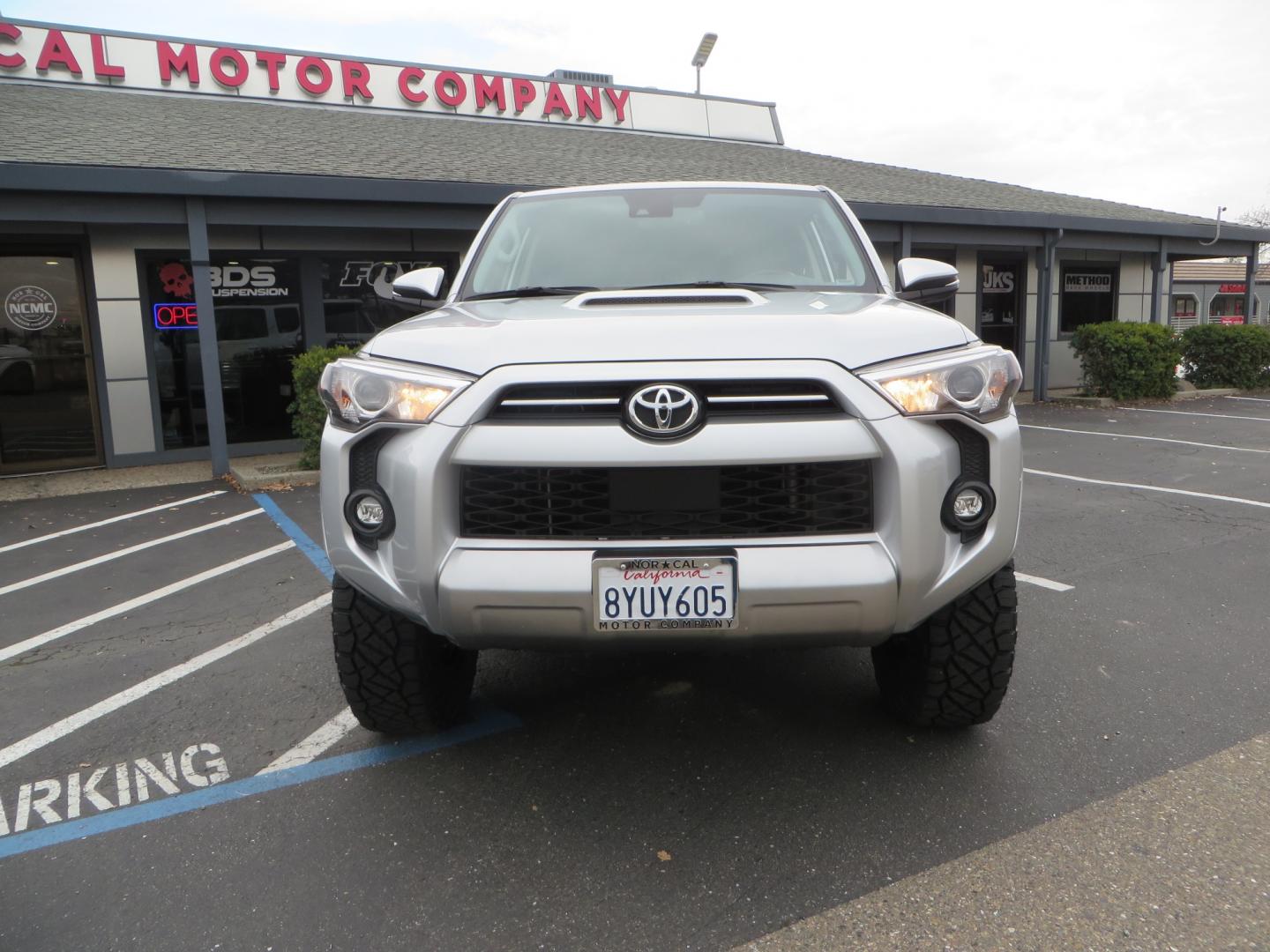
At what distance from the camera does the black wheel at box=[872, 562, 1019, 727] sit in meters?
2.59

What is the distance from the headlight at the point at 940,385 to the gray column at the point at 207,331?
27.7 feet

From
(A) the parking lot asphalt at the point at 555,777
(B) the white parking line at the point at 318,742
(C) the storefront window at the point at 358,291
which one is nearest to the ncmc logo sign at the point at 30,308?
Result: (C) the storefront window at the point at 358,291

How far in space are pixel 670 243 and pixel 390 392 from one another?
1.50 metres

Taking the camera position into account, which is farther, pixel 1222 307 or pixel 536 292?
pixel 1222 307

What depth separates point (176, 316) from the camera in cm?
1072

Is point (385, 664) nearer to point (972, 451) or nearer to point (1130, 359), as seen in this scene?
point (972, 451)

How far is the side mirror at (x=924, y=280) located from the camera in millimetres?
3182


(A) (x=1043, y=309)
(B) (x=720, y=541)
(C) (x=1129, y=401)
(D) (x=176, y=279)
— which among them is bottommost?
(C) (x=1129, y=401)

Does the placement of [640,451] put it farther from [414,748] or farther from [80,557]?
[80,557]

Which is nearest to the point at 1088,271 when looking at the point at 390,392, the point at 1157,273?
the point at 1157,273

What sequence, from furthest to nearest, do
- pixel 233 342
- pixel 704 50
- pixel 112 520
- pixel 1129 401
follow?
pixel 704 50 → pixel 1129 401 → pixel 233 342 → pixel 112 520

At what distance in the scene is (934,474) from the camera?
7.41 feet

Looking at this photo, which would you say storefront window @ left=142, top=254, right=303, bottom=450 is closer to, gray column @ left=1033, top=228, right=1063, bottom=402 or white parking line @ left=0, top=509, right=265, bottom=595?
white parking line @ left=0, top=509, right=265, bottom=595

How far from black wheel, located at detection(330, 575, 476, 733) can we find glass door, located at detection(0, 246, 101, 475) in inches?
369
